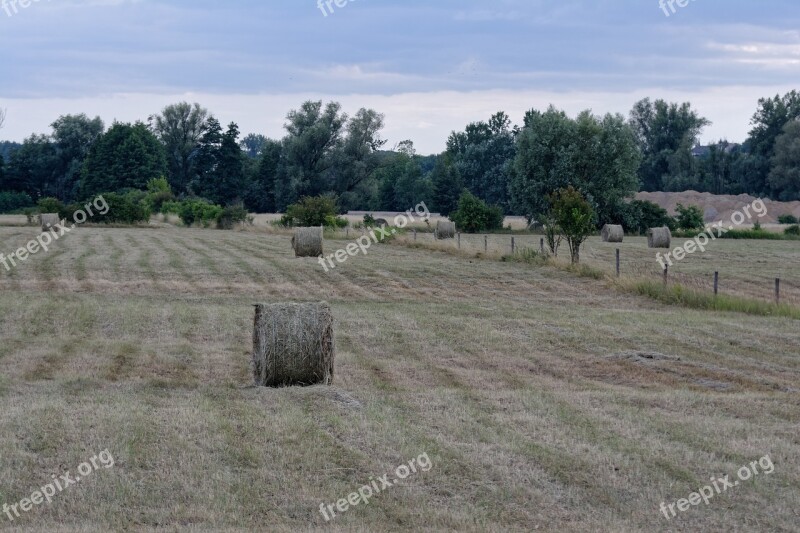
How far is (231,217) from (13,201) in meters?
36.5

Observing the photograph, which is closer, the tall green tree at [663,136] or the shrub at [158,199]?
the shrub at [158,199]

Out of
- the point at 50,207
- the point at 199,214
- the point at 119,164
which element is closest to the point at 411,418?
the point at 50,207

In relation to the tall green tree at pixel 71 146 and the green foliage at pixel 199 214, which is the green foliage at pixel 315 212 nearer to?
the green foliage at pixel 199 214

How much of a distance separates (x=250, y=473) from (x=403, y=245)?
3643 centimetres

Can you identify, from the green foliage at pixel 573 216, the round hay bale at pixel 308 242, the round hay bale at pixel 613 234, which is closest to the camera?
the green foliage at pixel 573 216

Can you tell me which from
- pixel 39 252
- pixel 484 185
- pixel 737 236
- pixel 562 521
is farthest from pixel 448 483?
pixel 484 185

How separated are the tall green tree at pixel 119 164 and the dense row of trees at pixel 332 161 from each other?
10 cm

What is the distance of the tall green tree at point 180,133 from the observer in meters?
102

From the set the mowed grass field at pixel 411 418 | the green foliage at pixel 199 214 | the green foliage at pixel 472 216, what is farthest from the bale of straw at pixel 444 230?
the mowed grass field at pixel 411 418

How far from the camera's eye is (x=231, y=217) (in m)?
63.4

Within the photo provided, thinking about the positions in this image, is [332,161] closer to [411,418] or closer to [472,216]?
[472,216]

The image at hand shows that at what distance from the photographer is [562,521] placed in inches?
294

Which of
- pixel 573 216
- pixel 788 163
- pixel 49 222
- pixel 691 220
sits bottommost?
pixel 691 220

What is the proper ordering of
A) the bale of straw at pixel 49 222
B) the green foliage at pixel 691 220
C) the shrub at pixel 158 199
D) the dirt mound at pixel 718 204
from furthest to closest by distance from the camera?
1. the dirt mound at pixel 718 204
2. the shrub at pixel 158 199
3. the green foliage at pixel 691 220
4. the bale of straw at pixel 49 222
